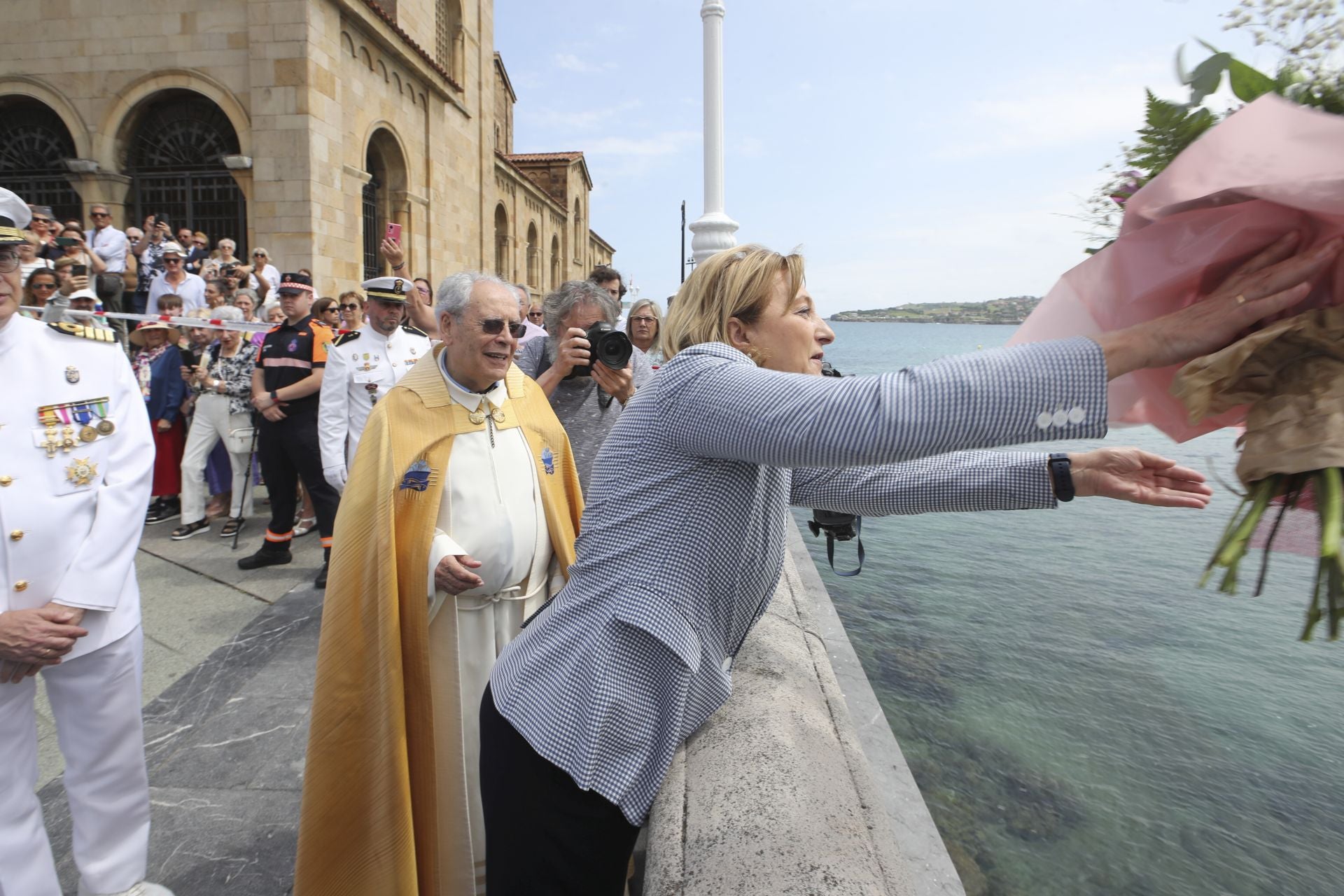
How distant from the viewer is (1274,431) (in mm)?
1174

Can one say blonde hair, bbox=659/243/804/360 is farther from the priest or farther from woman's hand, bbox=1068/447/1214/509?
the priest

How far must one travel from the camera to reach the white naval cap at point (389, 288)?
Result: 5.77 m

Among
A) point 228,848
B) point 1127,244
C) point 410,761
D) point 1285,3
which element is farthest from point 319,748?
point 1285,3

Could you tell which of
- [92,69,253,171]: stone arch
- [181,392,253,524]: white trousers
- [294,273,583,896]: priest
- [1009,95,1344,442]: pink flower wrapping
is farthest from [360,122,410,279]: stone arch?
[1009,95,1344,442]: pink flower wrapping

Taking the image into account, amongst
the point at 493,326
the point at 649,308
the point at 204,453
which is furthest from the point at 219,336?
the point at 493,326

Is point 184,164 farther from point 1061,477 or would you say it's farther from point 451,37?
point 1061,477

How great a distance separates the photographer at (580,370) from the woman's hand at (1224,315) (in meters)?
2.71

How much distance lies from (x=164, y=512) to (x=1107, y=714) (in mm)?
8577

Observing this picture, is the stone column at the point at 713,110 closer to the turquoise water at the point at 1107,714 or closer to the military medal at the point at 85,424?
the turquoise water at the point at 1107,714

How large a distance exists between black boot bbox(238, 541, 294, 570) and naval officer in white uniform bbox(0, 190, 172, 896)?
13.1 feet

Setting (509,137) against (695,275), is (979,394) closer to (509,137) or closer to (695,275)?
(695,275)

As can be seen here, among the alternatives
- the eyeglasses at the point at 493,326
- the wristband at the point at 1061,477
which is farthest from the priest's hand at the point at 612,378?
the wristband at the point at 1061,477

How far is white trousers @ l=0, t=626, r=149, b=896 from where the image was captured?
236cm

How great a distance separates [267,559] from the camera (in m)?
6.47
